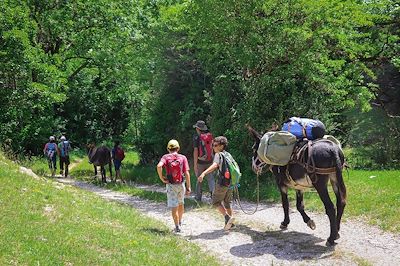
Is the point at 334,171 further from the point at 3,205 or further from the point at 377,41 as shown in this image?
the point at 377,41

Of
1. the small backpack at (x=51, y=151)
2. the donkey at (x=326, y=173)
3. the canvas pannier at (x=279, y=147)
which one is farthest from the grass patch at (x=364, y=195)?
the small backpack at (x=51, y=151)

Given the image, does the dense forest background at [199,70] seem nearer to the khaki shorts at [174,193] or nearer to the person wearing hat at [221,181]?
the person wearing hat at [221,181]

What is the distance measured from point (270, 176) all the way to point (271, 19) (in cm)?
493

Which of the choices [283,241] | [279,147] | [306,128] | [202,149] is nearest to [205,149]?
[202,149]

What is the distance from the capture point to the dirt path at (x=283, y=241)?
307 inches

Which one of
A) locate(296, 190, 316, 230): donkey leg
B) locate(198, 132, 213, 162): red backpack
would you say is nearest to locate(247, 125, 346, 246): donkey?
locate(296, 190, 316, 230): donkey leg

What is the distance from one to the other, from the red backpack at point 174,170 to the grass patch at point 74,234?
1.13m

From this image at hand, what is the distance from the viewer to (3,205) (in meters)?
8.61

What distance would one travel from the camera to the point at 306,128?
8.87 metres

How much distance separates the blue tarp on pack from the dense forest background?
480 centimetres

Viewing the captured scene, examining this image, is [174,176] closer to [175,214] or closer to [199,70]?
[175,214]

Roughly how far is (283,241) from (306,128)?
2229mm

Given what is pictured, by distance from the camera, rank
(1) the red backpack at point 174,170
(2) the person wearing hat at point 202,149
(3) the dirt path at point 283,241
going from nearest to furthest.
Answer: (3) the dirt path at point 283,241 < (1) the red backpack at point 174,170 < (2) the person wearing hat at point 202,149

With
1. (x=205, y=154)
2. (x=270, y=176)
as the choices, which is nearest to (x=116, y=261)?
(x=205, y=154)
